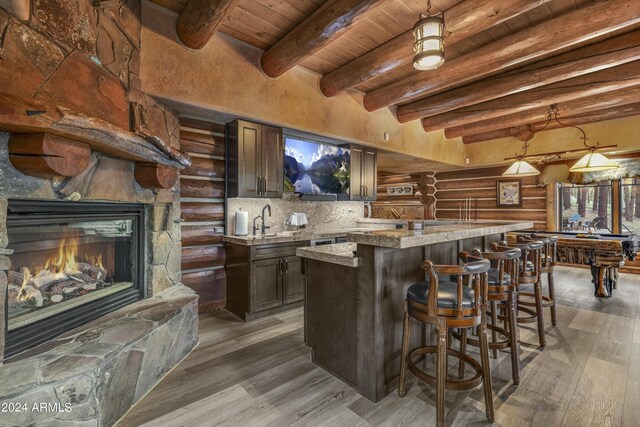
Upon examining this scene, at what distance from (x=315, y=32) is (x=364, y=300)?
2455mm

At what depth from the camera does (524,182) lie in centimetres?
712

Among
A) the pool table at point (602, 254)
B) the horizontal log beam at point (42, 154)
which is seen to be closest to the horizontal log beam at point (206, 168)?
the horizontal log beam at point (42, 154)

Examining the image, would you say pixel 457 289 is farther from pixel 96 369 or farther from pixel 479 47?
pixel 479 47

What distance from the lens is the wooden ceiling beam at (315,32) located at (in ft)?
8.03

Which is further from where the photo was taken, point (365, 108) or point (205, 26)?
point (365, 108)

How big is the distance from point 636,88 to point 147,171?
20.8 feet

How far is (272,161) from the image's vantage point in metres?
3.95

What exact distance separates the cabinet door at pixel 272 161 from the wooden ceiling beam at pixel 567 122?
193 inches

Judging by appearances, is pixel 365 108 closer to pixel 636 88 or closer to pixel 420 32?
pixel 420 32

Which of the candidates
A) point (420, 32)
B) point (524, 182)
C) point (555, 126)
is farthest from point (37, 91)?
point (524, 182)

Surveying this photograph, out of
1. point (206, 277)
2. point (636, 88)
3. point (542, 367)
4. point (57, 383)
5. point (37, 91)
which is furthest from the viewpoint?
point (636, 88)

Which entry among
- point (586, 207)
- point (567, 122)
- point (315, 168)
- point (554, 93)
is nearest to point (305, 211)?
point (315, 168)

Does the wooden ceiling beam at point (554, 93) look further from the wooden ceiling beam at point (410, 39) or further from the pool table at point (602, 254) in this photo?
the pool table at point (602, 254)

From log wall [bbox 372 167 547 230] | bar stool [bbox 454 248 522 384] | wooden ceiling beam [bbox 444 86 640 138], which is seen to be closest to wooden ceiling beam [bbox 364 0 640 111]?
wooden ceiling beam [bbox 444 86 640 138]
